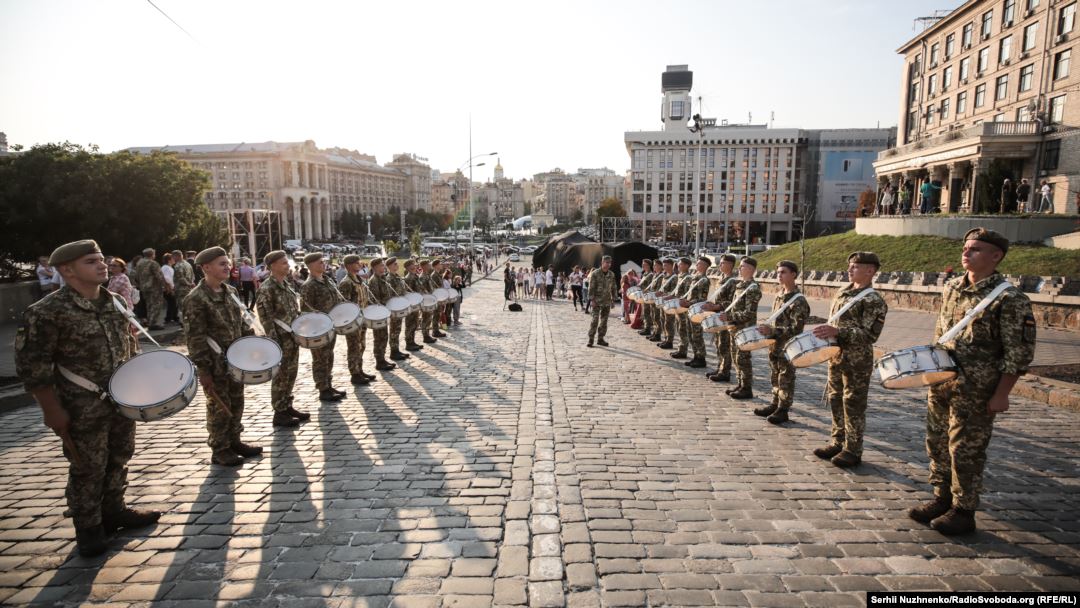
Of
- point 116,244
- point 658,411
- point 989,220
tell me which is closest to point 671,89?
point 989,220

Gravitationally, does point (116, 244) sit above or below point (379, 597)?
above

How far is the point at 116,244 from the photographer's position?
22578 mm

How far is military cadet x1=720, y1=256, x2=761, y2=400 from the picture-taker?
854cm

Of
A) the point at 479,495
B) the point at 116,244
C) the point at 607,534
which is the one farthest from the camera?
the point at 116,244

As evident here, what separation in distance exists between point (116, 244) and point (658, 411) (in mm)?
24597

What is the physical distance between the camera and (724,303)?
9.72 m

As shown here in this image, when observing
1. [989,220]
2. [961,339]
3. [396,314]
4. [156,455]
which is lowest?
[156,455]

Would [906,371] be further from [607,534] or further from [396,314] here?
[396,314]

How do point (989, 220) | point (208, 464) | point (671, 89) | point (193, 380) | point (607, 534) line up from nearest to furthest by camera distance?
point (607, 534), point (193, 380), point (208, 464), point (989, 220), point (671, 89)

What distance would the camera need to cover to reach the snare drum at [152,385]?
438 centimetres

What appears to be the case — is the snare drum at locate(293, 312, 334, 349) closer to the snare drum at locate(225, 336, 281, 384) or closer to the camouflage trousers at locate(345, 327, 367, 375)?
the snare drum at locate(225, 336, 281, 384)

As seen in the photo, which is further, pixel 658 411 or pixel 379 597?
pixel 658 411

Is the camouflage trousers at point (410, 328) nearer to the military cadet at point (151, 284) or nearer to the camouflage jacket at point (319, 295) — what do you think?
the camouflage jacket at point (319, 295)

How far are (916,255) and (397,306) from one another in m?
26.2
